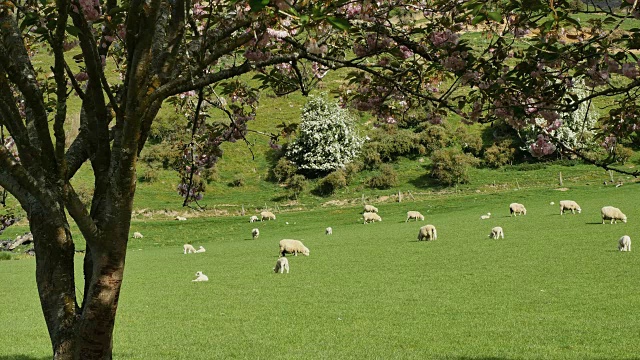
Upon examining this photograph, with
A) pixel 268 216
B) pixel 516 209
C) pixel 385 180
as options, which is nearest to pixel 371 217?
pixel 268 216

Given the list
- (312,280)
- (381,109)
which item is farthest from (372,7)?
(312,280)

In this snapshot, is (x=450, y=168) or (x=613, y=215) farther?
(x=450, y=168)

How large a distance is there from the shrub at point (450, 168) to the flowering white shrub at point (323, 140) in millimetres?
9462

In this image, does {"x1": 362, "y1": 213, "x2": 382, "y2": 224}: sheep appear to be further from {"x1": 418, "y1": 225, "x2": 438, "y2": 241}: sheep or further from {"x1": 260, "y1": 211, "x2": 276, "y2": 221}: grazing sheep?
{"x1": 418, "y1": 225, "x2": 438, "y2": 241}: sheep

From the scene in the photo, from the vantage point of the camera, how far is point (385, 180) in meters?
59.9

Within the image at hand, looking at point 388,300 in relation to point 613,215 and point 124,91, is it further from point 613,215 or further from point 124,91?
point 613,215

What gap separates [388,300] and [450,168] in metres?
43.6

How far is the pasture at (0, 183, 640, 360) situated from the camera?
1124 centimetres

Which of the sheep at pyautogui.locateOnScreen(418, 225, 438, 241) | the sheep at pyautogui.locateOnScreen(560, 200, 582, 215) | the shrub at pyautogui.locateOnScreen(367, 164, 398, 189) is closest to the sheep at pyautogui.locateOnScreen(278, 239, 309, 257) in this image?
the sheep at pyautogui.locateOnScreen(418, 225, 438, 241)

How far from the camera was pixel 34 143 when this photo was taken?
4641 millimetres

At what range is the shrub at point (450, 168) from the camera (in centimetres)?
5766

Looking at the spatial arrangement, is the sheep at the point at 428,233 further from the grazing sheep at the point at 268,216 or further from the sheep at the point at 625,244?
the grazing sheep at the point at 268,216

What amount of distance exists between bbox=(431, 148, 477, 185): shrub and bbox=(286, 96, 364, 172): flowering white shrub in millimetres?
9462

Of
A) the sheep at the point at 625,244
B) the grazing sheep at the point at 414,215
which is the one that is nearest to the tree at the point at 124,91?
the sheep at the point at 625,244
